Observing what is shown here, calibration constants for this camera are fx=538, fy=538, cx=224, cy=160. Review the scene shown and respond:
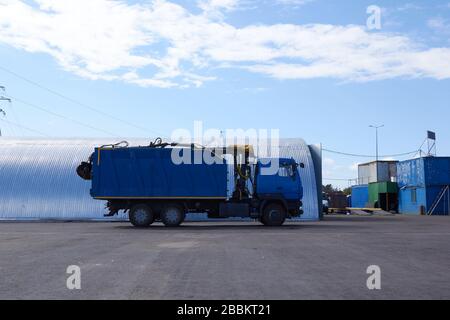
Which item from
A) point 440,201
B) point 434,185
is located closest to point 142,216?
point 434,185

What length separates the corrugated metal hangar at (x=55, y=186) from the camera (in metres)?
33.6

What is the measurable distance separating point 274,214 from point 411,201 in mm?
28454

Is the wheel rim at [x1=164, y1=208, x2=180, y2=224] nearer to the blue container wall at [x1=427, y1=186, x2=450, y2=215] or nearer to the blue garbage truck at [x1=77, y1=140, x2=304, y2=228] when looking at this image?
the blue garbage truck at [x1=77, y1=140, x2=304, y2=228]

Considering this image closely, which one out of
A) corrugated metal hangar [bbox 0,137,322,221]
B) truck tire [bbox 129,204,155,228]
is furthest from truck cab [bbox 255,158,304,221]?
corrugated metal hangar [bbox 0,137,322,221]

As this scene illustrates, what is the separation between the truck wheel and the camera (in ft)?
82.1

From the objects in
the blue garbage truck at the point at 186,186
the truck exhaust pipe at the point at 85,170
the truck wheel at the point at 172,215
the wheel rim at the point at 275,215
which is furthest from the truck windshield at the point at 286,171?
the truck exhaust pipe at the point at 85,170

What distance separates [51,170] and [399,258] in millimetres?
27788

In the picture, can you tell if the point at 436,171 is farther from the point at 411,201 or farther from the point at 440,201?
the point at 411,201

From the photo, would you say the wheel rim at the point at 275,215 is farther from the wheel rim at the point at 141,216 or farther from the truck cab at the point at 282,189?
the wheel rim at the point at 141,216

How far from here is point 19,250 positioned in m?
13.9

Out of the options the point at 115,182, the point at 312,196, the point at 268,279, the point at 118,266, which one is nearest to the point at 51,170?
the point at 115,182

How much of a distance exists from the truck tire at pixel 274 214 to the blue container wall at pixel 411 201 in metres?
25.2

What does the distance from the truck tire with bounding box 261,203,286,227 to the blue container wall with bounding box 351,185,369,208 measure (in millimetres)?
35222
